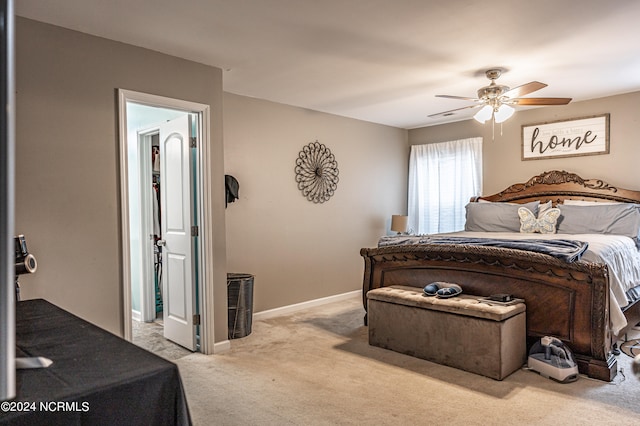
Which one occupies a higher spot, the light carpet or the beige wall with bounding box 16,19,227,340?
the beige wall with bounding box 16,19,227,340

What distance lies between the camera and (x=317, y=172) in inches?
210

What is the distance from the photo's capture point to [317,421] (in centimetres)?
241

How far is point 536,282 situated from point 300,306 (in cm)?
274

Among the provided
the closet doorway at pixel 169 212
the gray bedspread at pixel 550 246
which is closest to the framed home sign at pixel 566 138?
the gray bedspread at pixel 550 246

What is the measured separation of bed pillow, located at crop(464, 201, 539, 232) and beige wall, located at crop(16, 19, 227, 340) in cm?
391

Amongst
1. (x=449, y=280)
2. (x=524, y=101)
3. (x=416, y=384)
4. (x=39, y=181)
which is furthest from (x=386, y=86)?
(x=39, y=181)

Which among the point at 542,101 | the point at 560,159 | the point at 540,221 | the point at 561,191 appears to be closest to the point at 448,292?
the point at 542,101

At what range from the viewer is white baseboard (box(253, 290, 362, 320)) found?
474cm

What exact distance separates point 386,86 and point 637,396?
3.20 meters

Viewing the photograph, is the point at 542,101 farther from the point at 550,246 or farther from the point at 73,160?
the point at 73,160

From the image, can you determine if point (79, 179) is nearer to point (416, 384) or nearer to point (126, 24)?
point (126, 24)

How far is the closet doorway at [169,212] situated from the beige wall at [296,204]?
668 millimetres

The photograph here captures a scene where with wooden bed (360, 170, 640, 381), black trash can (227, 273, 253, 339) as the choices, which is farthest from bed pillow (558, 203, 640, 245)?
black trash can (227, 273, 253, 339)

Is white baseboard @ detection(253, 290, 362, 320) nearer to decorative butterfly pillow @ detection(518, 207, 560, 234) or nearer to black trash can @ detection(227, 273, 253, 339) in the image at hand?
black trash can @ detection(227, 273, 253, 339)
